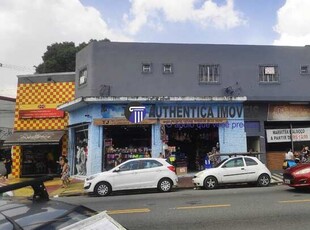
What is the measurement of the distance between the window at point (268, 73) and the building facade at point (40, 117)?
12.1 m

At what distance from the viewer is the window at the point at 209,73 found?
22750 mm

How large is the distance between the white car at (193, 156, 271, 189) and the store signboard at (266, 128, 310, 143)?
6.01 meters

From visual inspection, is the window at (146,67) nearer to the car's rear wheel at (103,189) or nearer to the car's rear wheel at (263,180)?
the car's rear wheel at (103,189)

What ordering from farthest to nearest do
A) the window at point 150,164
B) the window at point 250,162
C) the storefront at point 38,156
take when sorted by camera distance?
the storefront at point 38,156
the window at point 250,162
the window at point 150,164

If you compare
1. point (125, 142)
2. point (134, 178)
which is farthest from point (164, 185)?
point (125, 142)

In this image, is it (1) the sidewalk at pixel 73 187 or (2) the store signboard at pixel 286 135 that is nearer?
(1) the sidewalk at pixel 73 187

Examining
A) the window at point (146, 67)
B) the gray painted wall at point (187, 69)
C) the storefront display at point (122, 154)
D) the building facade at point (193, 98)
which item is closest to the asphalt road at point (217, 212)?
the storefront display at point (122, 154)

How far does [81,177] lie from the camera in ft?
73.0

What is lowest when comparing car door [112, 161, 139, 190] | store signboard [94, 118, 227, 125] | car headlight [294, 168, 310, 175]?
car door [112, 161, 139, 190]

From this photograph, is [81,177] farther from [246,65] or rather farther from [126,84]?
[246,65]

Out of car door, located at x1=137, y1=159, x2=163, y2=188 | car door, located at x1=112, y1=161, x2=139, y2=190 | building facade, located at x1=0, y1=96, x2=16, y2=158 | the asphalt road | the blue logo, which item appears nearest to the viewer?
the asphalt road

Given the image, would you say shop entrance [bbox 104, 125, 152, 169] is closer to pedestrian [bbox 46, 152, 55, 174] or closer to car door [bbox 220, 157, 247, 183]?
car door [bbox 220, 157, 247, 183]

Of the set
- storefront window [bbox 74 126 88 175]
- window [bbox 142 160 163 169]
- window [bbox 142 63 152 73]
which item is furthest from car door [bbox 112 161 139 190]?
window [bbox 142 63 152 73]

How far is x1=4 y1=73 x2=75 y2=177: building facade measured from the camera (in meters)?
25.3
